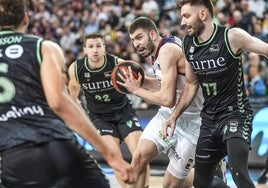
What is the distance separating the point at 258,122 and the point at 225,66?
18.8 ft

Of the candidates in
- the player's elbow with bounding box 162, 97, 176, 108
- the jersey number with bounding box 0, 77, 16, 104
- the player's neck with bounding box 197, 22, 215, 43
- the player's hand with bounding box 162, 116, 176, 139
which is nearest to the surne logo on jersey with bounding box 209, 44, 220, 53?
the player's neck with bounding box 197, 22, 215, 43

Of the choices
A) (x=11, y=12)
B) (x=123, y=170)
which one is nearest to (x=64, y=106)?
(x=123, y=170)

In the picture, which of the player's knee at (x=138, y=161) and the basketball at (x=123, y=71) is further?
the player's knee at (x=138, y=161)

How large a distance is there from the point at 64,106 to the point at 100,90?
4.87 metres

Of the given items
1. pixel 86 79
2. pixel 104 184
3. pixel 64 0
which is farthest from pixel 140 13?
pixel 104 184

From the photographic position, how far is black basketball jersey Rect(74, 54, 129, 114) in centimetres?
892

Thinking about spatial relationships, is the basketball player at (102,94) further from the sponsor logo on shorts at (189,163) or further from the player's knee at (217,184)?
the player's knee at (217,184)

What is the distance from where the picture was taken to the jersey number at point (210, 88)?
653cm

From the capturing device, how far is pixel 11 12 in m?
4.26

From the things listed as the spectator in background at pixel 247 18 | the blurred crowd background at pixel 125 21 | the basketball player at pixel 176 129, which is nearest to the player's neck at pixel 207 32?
the basketball player at pixel 176 129

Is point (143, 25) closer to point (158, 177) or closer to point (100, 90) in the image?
point (100, 90)

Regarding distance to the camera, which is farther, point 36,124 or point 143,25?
point 143,25

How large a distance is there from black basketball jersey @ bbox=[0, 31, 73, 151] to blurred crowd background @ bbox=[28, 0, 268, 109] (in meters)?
8.68

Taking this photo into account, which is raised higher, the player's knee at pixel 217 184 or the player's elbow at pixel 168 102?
the player's elbow at pixel 168 102
